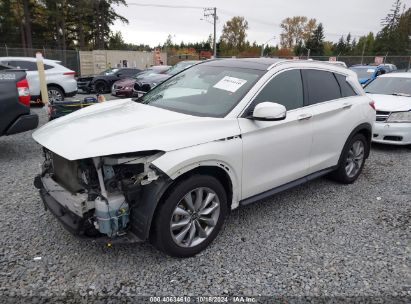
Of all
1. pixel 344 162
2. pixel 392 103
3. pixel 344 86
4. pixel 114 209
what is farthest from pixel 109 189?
pixel 392 103

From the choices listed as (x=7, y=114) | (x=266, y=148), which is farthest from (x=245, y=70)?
(x=7, y=114)

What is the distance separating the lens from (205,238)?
10.1 feet

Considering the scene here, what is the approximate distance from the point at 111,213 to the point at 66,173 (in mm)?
664

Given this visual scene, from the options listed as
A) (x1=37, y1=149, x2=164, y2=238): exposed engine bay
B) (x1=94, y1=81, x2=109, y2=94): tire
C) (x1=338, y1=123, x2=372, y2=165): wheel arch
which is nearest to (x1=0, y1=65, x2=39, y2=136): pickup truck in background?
(x1=37, y1=149, x2=164, y2=238): exposed engine bay

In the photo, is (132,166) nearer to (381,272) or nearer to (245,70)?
(245,70)

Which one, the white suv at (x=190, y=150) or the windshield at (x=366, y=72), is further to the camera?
the windshield at (x=366, y=72)

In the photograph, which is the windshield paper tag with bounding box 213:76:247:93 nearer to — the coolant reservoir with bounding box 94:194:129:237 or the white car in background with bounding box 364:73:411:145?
the coolant reservoir with bounding box 94:194:129:237

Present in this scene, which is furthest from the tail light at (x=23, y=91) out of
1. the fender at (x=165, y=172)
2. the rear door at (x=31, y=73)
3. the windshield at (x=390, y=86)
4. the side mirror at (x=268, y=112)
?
the windshield at (x=390, y=86)

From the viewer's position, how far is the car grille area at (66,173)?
2.79 metres

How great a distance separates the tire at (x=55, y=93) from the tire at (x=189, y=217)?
9.52m

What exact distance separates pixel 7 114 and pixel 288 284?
478 cm

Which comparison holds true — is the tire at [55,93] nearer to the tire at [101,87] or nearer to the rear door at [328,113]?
the tire at [101,87]

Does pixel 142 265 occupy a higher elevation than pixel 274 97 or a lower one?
lower

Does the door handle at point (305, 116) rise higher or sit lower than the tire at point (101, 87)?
higher
